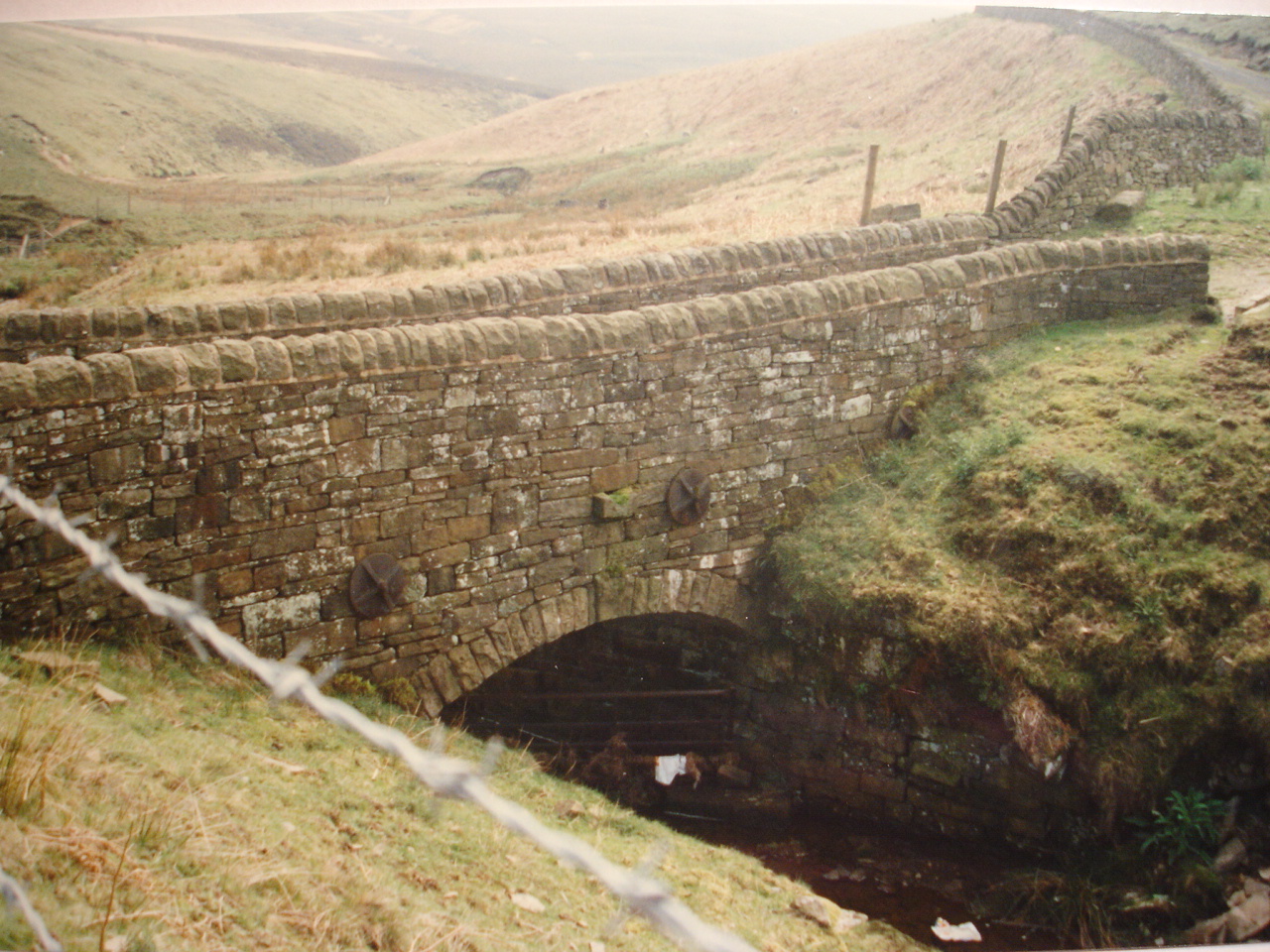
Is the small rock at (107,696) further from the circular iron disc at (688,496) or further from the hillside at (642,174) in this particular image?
the circular iron disc at (688,496)

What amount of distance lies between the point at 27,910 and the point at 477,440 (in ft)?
11.8

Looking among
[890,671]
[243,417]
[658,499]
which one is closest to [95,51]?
[243,417]

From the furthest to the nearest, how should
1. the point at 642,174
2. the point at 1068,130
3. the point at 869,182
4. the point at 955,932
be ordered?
the point at 642,174
the point at 1068,130
the point at 869,182
the point at 955,932

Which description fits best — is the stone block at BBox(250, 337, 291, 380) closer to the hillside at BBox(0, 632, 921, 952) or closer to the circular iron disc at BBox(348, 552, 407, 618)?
the circular iron disc at BBox(348, 552, 407, 618)

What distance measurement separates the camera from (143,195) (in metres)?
6.02

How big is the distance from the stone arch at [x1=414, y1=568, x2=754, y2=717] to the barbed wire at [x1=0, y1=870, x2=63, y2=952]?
3140mm

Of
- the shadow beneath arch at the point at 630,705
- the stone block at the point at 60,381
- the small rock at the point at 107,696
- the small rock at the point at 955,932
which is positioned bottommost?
the shadow beneath arch at the point at 630,705

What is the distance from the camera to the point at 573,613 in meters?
6.29

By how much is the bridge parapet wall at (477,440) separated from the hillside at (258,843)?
543 millimetres

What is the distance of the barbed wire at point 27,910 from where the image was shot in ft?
8.26

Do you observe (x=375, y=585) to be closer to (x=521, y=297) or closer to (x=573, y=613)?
(x=573, y=613)

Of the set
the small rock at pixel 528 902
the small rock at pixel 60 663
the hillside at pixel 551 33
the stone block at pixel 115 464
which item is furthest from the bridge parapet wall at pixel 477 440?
the hillside at pixel 551 33

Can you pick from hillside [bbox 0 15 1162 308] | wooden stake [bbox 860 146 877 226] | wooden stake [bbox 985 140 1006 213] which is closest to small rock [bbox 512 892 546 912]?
hillside [bbox 0 15 1162 308]

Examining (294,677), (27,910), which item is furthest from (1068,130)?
(27,910)
